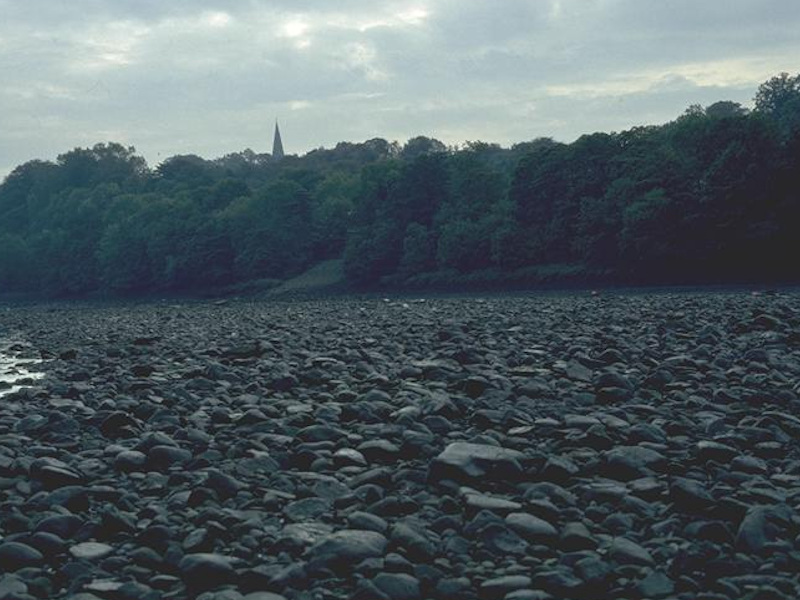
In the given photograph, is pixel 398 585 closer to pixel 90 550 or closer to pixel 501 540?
pixel 501 540

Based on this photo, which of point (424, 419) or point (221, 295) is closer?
point (424, 419)

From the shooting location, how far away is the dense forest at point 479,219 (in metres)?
52.9

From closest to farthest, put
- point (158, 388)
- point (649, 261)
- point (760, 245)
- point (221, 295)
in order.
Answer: point (158, 388), point (760, 245), point (649, 261), point (221, 295)

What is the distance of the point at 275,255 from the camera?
88.3m

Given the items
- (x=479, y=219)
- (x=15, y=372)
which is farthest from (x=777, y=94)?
(x=15, y=372)

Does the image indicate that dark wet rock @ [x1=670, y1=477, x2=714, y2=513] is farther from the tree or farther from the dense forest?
the tree

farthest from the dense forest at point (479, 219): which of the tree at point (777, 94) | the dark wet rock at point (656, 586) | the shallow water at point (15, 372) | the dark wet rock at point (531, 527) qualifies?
the dark wet rock at point (656, 586)

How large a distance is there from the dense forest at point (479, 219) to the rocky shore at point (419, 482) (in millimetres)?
41243

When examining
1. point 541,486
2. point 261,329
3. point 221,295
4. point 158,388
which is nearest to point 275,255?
point 221,295

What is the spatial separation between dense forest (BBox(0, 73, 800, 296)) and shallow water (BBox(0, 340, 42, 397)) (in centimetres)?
3948

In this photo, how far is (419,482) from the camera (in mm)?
7543

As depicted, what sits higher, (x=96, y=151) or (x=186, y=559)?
(x=96, y=151)

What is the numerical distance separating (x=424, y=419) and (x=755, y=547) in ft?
14.2

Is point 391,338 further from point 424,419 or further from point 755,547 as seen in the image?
point 755,547
